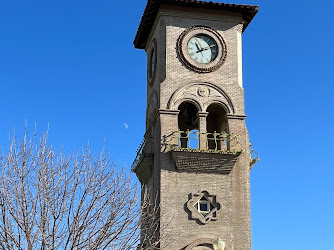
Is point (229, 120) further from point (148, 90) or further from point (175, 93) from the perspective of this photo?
point (148, 90)

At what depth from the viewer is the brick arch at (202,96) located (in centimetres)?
3394

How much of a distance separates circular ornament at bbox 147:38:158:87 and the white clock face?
216cm

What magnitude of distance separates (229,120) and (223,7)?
6.30m

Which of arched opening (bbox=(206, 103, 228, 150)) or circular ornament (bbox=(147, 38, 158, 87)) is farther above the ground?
circular ornament (bbox=(147, 38, 158, 87))

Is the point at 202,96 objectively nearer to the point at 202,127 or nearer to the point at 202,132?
the point at 202,127

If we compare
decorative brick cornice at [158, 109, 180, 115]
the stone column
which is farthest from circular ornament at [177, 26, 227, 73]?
decorative brick cornice at [158, 109, 180, 115]

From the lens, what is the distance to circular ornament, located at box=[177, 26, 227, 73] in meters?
34.8

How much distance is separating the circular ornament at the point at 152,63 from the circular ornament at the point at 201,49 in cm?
193

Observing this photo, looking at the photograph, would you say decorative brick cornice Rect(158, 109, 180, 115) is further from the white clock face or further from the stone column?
the white clock face

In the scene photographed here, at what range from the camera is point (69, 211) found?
2320 cm

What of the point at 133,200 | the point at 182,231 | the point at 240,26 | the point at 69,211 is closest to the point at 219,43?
the point at 240,26

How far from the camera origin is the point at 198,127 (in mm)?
34625

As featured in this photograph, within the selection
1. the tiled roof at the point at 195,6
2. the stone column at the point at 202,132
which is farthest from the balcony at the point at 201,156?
the tiled roof at the point at 195,6

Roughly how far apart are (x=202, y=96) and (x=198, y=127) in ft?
5.60
